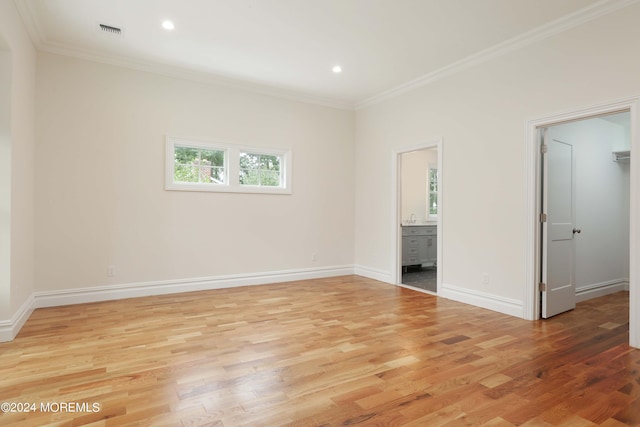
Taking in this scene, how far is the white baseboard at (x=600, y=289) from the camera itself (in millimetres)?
4627

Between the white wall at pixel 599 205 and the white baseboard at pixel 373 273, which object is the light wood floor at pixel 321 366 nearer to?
the white wall at pixel 599 205

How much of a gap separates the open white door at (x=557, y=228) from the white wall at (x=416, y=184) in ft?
11.1

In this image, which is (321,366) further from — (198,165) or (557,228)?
(198,165)

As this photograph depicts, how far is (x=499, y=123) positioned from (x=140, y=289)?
4.99m

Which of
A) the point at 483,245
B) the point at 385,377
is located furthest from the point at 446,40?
the point at 385,377

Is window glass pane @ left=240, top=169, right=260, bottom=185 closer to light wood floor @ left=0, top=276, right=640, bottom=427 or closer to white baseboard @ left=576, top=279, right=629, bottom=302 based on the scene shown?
light wood floor @ left=0, top=276, right=640, bottom=427

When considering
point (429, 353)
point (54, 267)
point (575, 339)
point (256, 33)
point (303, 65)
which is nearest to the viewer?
point (429, 353)

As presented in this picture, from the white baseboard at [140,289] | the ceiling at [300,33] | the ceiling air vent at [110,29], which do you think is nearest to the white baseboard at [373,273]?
the white baseboard at [140,289]

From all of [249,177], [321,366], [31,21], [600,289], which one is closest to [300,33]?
[249,177]

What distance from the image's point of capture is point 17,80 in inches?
128

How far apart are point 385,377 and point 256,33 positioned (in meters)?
3.59

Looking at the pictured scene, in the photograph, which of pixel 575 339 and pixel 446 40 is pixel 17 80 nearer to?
pixel 446 40

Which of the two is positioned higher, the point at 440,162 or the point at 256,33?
the point at 256,33

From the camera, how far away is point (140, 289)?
4617mm
